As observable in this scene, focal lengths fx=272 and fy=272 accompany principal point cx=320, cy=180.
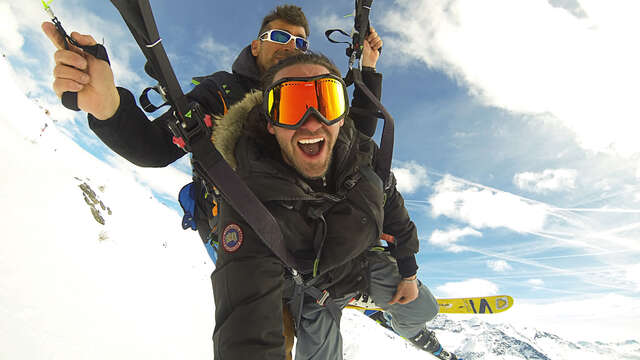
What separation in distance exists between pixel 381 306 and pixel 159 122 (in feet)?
10.3

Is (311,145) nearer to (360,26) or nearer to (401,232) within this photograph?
(401,232)

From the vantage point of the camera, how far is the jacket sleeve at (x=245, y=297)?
1.48 meters

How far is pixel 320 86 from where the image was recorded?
2.25m

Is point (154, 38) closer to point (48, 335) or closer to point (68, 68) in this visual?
point (68, 68)

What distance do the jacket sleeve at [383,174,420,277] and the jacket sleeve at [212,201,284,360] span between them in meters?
1.62

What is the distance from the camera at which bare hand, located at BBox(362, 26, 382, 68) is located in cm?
345

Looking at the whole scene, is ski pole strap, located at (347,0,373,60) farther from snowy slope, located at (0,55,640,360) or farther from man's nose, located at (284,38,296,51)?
snowy slope, located at (0,55,640,360)

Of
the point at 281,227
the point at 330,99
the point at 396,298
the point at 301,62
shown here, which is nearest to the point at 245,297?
the point at 281,227

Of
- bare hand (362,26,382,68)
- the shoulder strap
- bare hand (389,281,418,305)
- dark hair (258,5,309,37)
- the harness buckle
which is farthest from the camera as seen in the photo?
Result: dark hair (258,5,309,37)

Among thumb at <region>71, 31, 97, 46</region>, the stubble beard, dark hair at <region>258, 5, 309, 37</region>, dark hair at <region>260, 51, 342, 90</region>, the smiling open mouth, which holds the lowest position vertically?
thumb at <region>71, 31, 97, 46</region>

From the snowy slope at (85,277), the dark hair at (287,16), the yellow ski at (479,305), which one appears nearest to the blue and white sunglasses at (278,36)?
the dark hair at (287,16)

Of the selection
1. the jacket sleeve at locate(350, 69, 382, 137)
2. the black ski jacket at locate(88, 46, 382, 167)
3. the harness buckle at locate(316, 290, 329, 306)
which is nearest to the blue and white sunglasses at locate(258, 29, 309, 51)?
the black ski jacket at locate(88, 46, 382, 167)

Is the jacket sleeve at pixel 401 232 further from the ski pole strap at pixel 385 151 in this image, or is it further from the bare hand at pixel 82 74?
the bare hand at pixel 82 74

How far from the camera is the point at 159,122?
7.30ft
